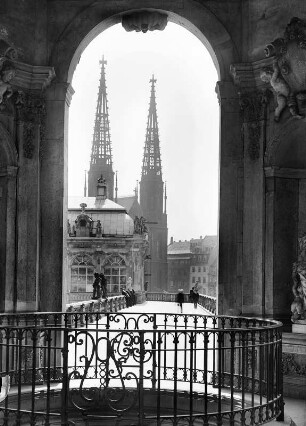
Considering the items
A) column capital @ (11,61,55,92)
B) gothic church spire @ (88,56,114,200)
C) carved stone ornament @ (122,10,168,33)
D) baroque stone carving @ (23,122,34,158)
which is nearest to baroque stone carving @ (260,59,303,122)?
carved stone ornament @ (122,10,168,33)

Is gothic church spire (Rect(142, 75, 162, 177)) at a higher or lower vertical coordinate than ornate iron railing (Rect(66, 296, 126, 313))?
higher

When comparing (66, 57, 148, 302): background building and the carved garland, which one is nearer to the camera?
the carved garland

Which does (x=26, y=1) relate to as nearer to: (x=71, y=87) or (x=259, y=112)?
(x=71, y=87)

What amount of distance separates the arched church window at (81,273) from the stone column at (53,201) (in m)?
36.5

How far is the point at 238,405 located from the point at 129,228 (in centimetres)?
4305

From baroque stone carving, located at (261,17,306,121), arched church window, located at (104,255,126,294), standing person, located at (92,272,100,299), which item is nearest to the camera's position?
baroque stone carving, located at (261,17,306,121)

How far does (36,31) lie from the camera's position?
34.3 ft

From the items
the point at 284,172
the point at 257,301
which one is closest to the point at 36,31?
the point at 284,172

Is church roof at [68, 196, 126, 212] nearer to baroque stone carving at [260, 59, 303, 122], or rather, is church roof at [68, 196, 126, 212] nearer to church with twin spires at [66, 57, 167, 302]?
church with twin spires at [66, 57, 167, 302]

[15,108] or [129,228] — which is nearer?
[15,108]

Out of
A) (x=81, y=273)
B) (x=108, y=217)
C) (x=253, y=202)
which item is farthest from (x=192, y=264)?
(x=253, y=202)

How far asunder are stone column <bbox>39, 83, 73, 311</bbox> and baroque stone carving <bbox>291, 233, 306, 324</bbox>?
3184mm

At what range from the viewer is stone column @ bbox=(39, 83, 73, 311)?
10391 mm

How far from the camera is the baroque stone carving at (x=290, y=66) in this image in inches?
369
